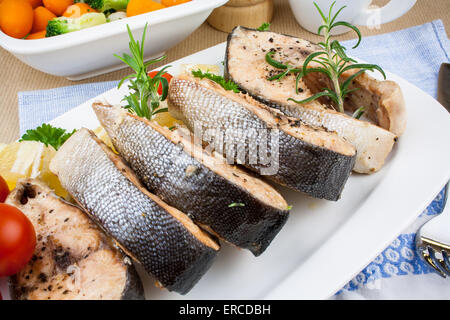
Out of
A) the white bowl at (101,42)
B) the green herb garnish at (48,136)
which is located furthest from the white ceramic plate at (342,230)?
the white bowl at (101,42)

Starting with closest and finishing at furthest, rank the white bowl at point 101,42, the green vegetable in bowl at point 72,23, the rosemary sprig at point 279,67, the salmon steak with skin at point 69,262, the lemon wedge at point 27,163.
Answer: the salmon steak with skin at point 69,262
the lemon wedge at point 27,163
the rosemary sprig at point 279,67
the white bowl at point 101,42
the green vegetable in bowl at point 72,23

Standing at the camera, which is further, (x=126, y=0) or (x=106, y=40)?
(x=126, y=0)

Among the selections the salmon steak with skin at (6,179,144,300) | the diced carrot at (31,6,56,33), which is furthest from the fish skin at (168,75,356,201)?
the diced carrot at (31,6,56,33)

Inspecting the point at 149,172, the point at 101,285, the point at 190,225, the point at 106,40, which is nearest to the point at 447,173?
the point at 190,225

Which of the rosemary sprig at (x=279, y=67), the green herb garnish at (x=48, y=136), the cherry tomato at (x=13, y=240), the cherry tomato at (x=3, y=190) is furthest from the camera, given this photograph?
the rosemary sprig at (x=279, y=67)

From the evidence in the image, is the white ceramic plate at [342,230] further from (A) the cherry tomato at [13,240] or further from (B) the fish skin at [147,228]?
(A) the cherry tomato at [13,240]

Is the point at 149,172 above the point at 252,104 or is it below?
below

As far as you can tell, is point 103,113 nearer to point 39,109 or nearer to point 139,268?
point 139,268
